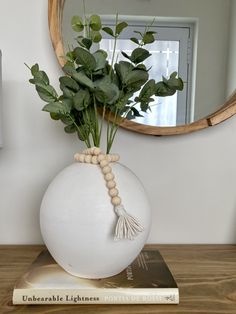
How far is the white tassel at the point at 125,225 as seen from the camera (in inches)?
21.9

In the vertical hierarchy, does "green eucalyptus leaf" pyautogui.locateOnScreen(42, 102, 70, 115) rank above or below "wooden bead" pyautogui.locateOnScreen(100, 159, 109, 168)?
above

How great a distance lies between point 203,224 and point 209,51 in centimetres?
50

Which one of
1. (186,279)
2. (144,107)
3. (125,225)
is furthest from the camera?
(144,107)

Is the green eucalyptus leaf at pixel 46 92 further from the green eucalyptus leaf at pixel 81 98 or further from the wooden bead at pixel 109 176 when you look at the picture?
the wooden bead at pixel 109 176

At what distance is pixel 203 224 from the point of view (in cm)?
92

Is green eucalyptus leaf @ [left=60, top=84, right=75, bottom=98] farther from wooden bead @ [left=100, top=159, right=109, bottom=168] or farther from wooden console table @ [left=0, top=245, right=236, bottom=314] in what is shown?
wooden console table @ [left=0, top=245, right=236, bottom=314]

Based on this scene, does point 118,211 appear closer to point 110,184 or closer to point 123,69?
point 110,184

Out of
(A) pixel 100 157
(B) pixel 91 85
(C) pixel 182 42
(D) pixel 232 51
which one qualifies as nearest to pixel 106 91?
(B) pixel 91 85

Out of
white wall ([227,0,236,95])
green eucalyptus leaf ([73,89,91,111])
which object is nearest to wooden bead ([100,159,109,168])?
green eucalyptus leaf ([73,89,91,111])

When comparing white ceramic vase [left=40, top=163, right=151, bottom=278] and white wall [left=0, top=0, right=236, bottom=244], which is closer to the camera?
white ceramic vase [left=40, top=163, right=151, bottom=278]

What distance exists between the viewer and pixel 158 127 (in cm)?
87

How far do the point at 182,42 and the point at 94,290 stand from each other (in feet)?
2.14

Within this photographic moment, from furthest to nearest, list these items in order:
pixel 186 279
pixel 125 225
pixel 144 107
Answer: pixel 144 107
pixel 186 279
pixel 125 225

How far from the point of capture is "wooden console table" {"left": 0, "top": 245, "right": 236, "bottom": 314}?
0.55 m
